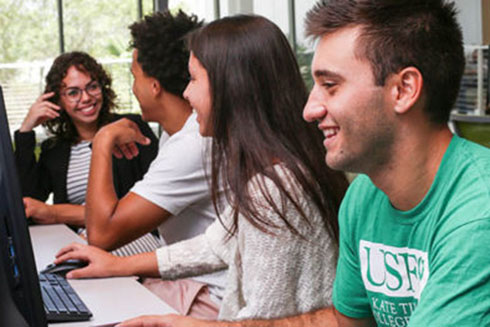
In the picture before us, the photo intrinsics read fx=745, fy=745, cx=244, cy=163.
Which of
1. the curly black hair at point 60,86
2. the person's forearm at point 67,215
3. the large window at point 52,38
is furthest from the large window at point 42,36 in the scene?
the person's forearm at point 67,215

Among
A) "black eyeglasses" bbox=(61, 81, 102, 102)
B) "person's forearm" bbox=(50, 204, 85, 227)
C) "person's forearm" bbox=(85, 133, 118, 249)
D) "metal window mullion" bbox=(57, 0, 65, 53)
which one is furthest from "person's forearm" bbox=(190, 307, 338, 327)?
"metal window mullion" bbox=(57, 0, 65, 53)

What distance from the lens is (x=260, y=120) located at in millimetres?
1547

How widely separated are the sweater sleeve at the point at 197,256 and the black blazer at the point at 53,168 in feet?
4.00

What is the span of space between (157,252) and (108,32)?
934 centimetres

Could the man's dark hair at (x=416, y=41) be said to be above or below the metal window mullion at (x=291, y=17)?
above

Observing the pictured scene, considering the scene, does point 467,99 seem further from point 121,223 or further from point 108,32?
point 108,32

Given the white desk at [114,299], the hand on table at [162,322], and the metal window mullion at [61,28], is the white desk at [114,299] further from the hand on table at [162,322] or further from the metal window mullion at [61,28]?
the metal window mullion at [61,28]

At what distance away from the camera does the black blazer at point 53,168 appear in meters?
3.00

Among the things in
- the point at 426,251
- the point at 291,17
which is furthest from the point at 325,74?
the point at 291,17

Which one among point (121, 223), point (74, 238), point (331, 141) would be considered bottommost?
point (74, 238)

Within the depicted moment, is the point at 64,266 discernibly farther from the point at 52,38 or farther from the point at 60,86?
the point at 52,38

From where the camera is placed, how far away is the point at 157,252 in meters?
1.84

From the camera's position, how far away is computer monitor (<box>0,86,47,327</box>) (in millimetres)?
1021

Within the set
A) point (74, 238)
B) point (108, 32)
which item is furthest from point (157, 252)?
point (108, 32)
